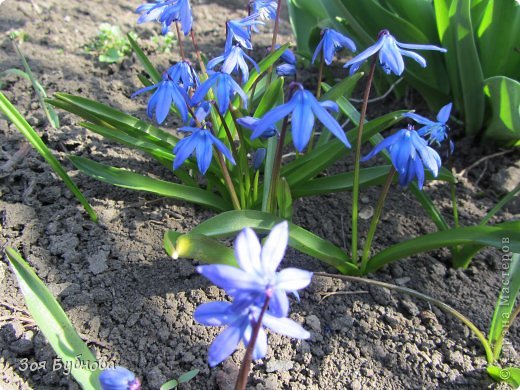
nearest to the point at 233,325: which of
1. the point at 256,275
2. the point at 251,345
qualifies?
the point at 251,345

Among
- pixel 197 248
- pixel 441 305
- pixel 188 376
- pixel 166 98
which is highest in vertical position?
pixel 166 98

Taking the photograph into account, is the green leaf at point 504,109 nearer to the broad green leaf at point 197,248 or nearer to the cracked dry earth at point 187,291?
the cracked dry earth at point 187,291

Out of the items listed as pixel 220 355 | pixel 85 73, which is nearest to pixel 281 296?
pixel 220 355

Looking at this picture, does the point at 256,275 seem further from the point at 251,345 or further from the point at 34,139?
the point at 34,139

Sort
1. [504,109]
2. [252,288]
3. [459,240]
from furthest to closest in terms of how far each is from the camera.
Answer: [504,109] → [459,240] → [252,288]

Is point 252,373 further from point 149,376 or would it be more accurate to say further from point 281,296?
point 281,296
